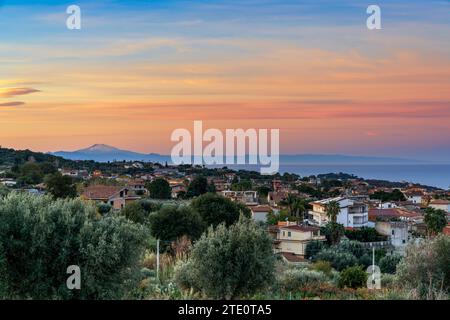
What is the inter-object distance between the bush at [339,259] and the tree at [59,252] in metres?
18.7

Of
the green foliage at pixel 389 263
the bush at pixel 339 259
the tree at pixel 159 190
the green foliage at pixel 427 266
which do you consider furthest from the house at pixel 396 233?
the green foliage at pixel 427 266

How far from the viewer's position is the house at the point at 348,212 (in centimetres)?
4544

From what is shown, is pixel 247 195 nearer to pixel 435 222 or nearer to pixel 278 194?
pixel 278 194

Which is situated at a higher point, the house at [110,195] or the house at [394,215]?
the house at [110,195]

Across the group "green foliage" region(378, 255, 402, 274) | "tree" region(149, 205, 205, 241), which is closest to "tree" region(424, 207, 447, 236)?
"green foliage" region(378, 255, 402, 274)

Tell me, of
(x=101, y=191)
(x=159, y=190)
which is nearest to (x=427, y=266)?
(x=101, y=191)

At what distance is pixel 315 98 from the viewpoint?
1408 cm

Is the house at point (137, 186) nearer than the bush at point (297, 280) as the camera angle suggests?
No

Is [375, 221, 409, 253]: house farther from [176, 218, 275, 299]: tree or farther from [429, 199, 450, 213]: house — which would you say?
[176, 218, 275, 299]: tree

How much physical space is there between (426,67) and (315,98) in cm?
315

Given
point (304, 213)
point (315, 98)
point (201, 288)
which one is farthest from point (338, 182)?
point (201, 288)

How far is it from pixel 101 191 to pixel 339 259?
58.2 ft

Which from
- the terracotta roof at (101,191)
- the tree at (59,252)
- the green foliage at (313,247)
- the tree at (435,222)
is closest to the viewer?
the tree at (59,252)

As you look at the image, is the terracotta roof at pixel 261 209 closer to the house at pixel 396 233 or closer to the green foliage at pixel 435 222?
the house at pixel 396 233
